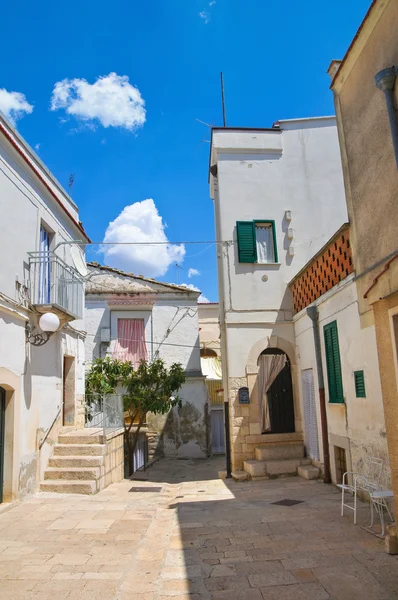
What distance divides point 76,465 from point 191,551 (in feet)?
17.0

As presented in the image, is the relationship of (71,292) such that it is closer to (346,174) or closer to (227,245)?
(227,245)

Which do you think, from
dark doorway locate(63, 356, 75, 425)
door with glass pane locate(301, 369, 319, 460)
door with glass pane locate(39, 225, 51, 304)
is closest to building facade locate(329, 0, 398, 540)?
door with glass pane locate(301, 369, 319, 460)

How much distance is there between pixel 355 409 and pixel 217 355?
1725 cm

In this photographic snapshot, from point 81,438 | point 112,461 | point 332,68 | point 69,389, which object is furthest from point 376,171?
point 69,389

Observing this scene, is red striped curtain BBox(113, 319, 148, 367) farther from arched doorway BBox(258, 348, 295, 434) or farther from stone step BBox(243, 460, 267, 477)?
stone step BBox(243, 460, 267, 477)

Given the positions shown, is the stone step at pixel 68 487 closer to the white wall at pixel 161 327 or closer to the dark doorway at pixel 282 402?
the dark doorway at pixel 282 402

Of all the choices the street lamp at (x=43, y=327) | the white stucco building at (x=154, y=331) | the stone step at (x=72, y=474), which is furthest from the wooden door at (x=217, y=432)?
the street lamp at (x=43, y=327)

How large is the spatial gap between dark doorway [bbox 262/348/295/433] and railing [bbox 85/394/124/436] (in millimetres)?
4177

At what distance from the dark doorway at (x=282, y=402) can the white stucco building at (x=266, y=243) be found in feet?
0.09

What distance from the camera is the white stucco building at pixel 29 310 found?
8391mm

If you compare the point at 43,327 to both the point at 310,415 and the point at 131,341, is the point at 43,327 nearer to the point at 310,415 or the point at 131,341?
the point at 310,415

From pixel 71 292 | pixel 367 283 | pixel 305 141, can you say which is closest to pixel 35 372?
pixel 71 292

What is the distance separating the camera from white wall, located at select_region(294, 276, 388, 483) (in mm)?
7461

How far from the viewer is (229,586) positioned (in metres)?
4.55
